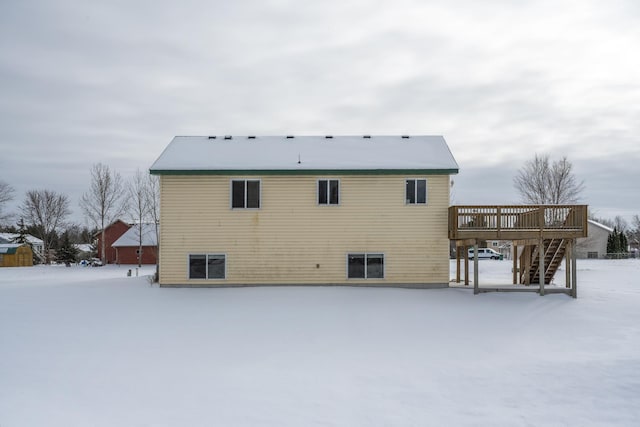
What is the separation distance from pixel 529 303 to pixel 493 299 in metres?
1.26

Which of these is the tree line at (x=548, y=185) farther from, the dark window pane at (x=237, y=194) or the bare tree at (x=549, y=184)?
the dark window pane at (x=237, y=194)

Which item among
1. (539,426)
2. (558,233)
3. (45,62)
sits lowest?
(539,426)

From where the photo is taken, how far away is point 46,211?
6819cm

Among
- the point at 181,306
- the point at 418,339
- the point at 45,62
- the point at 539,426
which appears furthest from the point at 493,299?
the point at 45,62

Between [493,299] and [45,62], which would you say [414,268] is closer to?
[493,299]

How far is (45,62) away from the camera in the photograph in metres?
21.6

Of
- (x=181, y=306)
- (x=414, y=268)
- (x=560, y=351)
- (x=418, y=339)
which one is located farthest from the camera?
(x=414, y=268)

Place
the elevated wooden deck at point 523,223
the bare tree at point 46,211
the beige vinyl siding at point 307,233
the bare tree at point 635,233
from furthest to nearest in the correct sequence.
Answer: the bare tree at point 635,233 → the bare tree at point 46,211 → the beige vinyl siding at point 307,233 → the elevated wooden deck at point 523,223

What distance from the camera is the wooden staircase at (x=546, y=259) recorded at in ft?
70.2

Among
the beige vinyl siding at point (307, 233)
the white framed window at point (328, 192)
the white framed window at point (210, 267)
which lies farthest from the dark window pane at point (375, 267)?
the white framed window at point (210, 267)

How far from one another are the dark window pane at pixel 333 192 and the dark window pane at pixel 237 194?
3.62m

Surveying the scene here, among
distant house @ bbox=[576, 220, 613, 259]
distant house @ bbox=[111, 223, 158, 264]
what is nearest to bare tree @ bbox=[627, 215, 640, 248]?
distant house @ bbox=[576, 220, 613, 259]

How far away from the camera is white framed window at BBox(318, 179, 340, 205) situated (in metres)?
21.9

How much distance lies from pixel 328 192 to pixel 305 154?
2.33 meters
